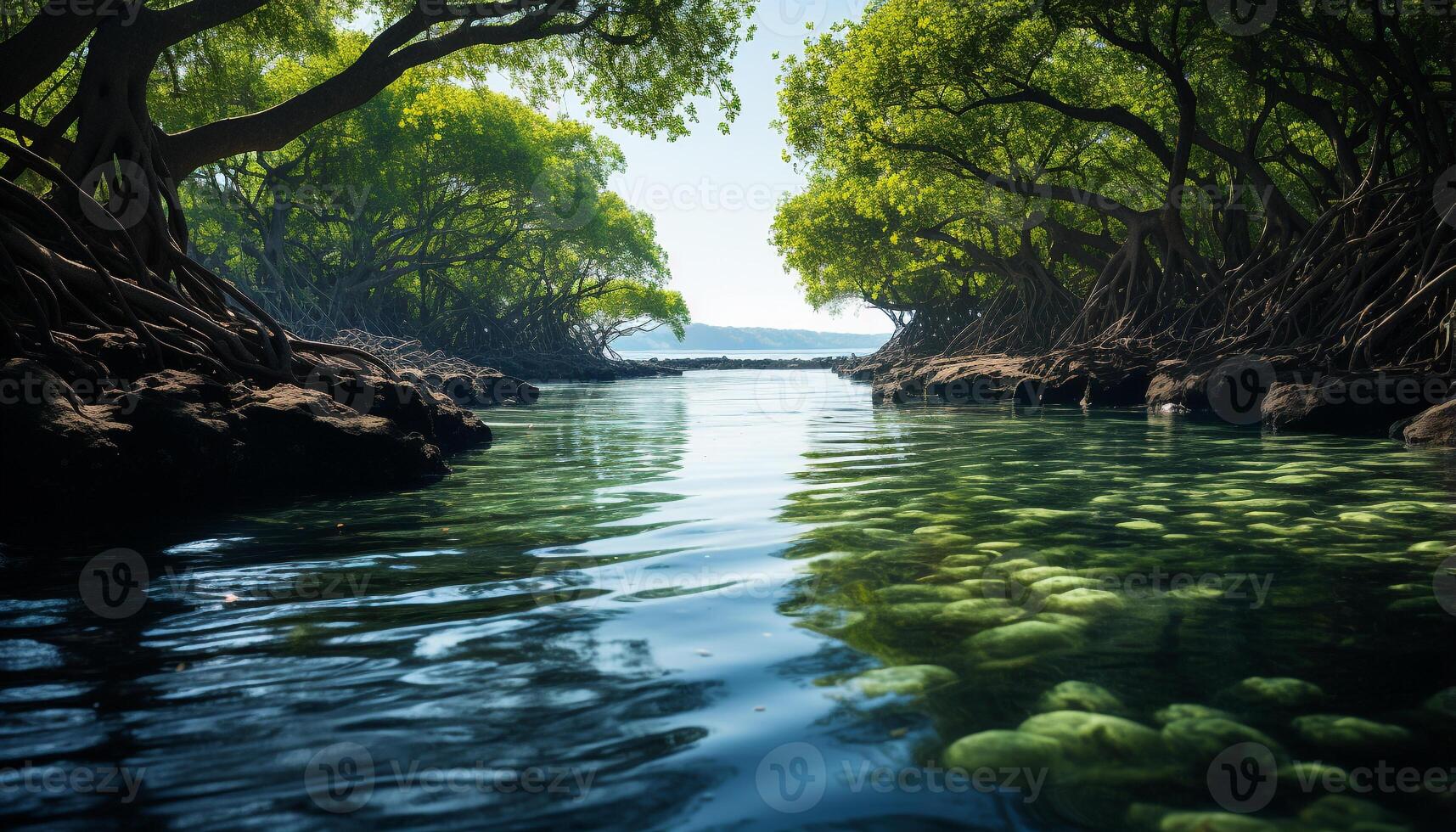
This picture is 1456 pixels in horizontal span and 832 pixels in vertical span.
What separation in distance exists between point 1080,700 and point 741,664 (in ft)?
2.92

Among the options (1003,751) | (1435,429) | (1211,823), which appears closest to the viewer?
(1211,823)

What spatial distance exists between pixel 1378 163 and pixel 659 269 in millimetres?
36101

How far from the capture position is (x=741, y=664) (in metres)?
2.64

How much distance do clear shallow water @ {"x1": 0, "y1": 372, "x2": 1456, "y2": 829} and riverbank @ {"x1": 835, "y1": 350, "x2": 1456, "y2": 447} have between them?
15.4ft

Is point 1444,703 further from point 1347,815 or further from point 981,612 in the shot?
point 981,612

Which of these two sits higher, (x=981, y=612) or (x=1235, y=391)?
(x=1235, y=391)

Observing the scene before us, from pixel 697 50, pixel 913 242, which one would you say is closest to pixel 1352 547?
pixel 697 50

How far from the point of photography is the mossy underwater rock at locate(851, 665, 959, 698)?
241 centimetres

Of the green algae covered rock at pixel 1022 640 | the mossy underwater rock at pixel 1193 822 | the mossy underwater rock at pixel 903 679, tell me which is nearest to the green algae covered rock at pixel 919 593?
the green algae covered rock at pixel 1022 640

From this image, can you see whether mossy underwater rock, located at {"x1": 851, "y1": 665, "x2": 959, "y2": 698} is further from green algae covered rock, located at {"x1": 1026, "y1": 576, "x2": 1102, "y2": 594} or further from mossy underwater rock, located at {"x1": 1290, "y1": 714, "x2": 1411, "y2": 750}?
green algae covered rock, located at {"x1": 1026, "y1": 576, "x2": 1102, "y2": 594}

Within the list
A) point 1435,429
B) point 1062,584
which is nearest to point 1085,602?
point 1062,584

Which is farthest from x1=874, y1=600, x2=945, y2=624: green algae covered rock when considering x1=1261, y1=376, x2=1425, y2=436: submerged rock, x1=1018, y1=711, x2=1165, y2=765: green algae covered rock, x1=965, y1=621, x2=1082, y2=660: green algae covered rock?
x1=1261, y1=376, x2=1425, y2=436: submerged rock

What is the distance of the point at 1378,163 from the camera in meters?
12.3

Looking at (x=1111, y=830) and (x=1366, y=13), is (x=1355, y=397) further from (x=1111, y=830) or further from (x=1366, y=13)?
(x=1111, y=830)
